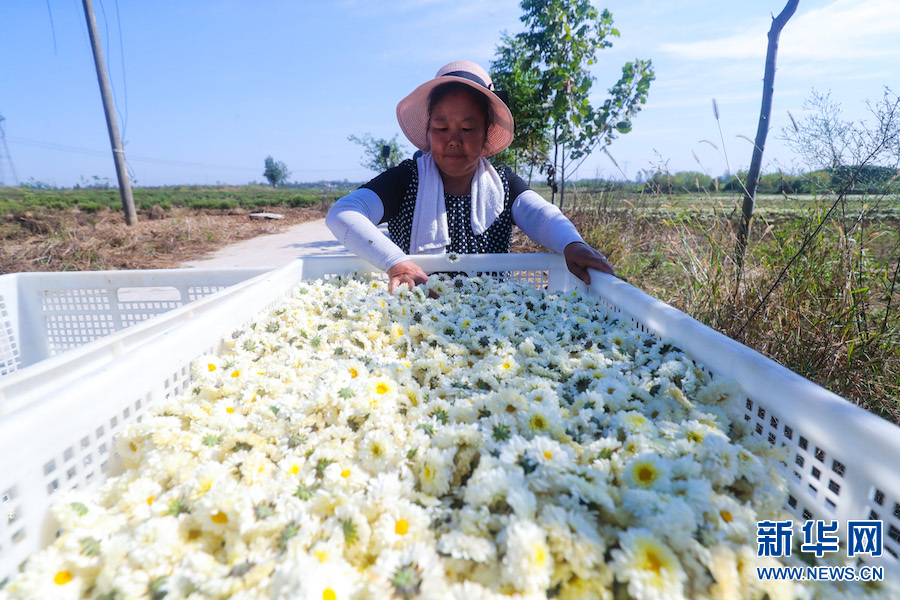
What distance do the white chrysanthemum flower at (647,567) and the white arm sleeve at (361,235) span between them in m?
1.48

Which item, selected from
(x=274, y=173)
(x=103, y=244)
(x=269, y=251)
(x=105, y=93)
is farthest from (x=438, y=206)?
(x=274, y=173)

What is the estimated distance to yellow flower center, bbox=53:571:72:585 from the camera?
24.3 inches

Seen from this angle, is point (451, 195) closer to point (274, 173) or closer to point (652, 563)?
point (652, 563)

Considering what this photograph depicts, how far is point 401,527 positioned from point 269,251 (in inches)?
310

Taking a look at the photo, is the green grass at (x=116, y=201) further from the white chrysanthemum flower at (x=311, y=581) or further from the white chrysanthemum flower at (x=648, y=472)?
the white chrysanthemum flower at (x=648, y=472)

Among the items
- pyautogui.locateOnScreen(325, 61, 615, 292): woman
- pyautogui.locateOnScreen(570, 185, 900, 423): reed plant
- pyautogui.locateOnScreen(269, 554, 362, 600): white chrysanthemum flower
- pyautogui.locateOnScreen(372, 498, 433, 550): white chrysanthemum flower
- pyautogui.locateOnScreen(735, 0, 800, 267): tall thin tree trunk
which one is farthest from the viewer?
pyautogui.locateOnScreen(735, 0, 800, 267): tall thin tree trunk

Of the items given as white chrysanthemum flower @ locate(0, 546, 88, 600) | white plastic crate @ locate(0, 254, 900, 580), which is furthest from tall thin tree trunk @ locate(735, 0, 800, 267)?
white chrysanthemum flower @ locate(0, 546, 88, 600)

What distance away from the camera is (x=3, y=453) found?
602mm

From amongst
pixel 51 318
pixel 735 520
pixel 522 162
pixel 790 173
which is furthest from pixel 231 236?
pixel 735 520

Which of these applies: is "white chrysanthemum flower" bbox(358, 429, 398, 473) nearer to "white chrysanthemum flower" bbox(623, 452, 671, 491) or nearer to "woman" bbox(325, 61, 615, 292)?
"white chrysanthemum flower" bbox(623, 452, 671, 491)

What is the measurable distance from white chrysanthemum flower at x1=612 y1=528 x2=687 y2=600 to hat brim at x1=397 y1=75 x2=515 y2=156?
1.97 meters

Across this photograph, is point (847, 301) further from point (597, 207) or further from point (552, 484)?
point (597, 207)

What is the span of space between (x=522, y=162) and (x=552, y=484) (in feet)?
23.5

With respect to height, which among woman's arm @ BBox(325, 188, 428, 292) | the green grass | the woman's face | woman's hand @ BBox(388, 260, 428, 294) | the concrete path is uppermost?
the green grass
